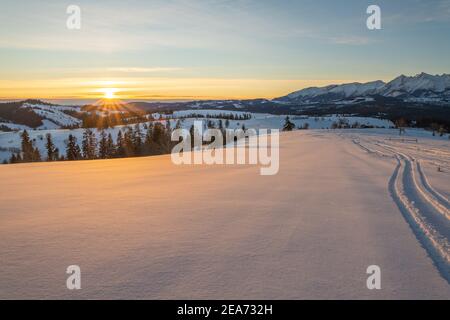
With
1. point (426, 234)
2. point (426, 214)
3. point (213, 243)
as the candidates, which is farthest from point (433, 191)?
point (213, 243)

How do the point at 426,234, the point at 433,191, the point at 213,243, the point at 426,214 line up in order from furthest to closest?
the point at 433,191
the point at 426,214
the point at 426,234
the point at 213,243

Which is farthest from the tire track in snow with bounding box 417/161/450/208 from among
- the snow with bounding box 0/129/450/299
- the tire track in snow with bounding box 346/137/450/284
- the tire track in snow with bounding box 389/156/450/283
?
the tire track in snow with bounding box 389/156/450/283

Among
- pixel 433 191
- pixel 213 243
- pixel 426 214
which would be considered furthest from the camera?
pixel 433 191

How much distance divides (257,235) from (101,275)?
2.20 metres

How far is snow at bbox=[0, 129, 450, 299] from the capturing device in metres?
3.33

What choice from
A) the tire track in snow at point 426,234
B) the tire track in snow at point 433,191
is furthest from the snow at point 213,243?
the tire track in snow at point 433,191

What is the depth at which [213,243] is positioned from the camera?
4.44 m

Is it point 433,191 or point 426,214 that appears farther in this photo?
point 433,191

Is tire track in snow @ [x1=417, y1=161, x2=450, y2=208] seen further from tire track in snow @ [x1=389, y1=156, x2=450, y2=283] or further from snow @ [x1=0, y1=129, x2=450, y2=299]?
tire track in snow @ [x1=389, y1=156, x2=450, y2=283]

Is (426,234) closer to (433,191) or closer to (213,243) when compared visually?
(213,243)

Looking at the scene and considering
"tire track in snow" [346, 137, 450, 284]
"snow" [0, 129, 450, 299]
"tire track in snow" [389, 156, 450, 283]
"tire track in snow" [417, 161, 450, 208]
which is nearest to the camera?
"snow" [0, 129, 450, 299]

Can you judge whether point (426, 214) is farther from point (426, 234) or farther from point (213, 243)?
point (213, 243)

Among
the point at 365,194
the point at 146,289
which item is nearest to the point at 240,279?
the point at 146,289
